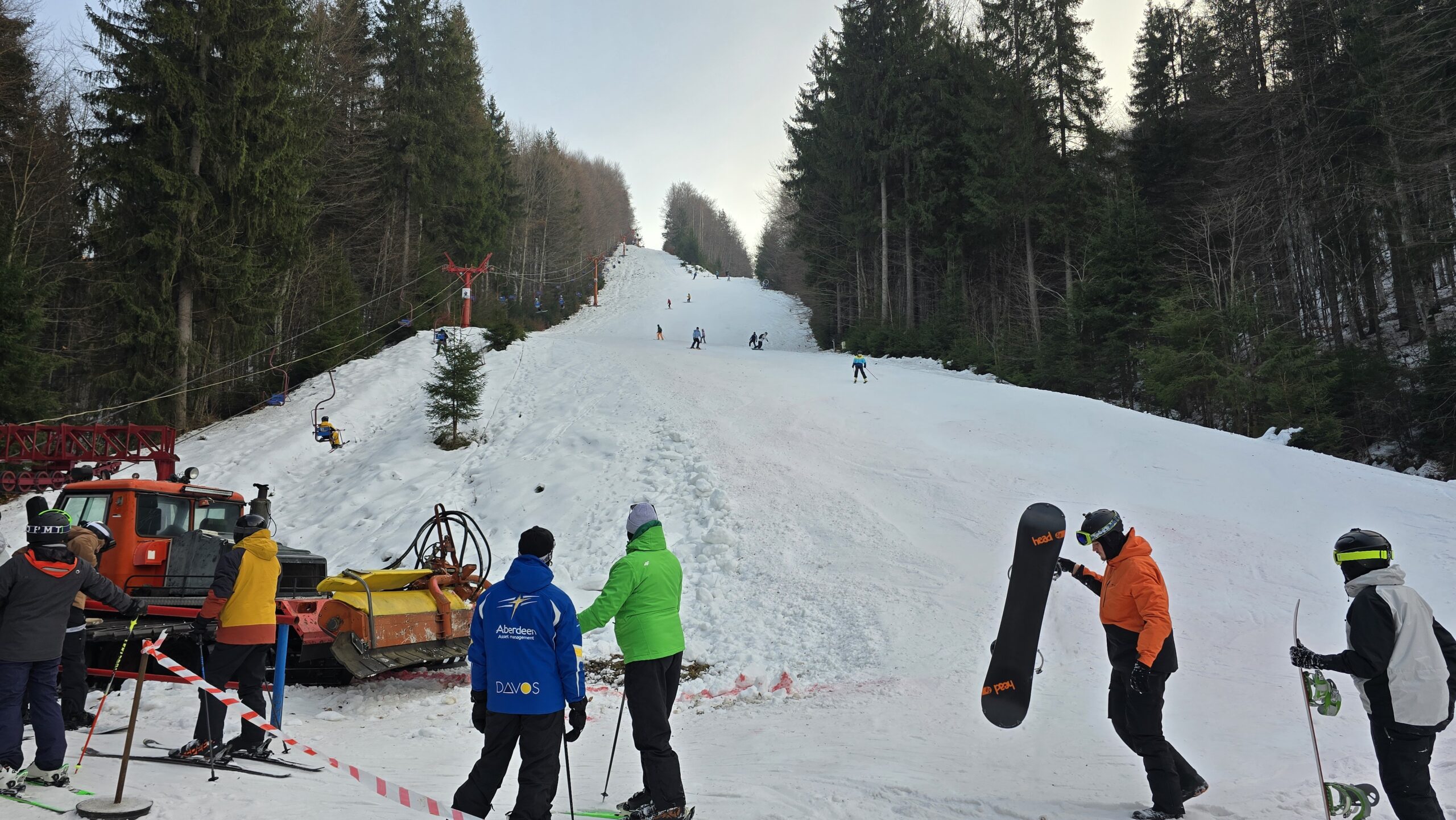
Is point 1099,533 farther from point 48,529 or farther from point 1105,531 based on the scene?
point 48,529

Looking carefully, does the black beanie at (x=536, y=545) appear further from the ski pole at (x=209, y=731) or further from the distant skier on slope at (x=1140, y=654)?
the distant skier on slope at (x=1140, y=654)

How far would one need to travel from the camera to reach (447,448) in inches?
691

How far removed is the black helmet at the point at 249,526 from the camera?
5820mm

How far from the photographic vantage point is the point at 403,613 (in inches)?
314

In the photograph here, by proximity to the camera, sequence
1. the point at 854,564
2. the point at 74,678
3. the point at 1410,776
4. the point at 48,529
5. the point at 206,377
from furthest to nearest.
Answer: the point at 206,377 → the point at 854,564 → the point at 74,678 → the point at 48,529 → the point at 1410,776

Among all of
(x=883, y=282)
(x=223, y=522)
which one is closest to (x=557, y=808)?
(x=223, y=522)

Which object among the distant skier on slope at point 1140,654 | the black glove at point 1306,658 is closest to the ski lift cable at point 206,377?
the distant skier on slope at point 1140,654

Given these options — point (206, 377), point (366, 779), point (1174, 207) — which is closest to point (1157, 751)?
point (366, 779)

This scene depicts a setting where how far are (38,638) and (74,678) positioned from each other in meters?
2.06

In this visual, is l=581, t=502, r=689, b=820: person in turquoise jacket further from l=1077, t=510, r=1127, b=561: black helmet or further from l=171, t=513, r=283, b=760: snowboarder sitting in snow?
l=171, t=513, r=283, b=760: snowboarder sitting in snow

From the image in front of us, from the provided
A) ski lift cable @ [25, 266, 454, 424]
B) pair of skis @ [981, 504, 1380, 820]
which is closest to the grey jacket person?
pair of skis @ [981, 504, 1380, 820]

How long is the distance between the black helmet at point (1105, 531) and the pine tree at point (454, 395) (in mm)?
15202

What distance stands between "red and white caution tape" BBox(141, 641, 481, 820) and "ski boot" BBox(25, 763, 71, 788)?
0.79 m

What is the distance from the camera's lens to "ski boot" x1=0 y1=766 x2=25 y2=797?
14.5 feet
